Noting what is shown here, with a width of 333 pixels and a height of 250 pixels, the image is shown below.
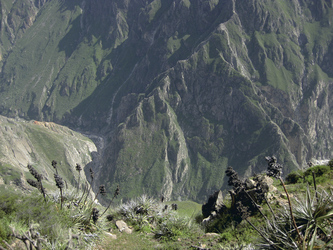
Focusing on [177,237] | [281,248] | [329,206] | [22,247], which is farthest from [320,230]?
[22,247]

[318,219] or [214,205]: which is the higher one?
[318,219]

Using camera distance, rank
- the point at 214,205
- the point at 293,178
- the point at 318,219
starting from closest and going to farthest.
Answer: the point at 318,219 < the point at 214,205 < the point at 293,178

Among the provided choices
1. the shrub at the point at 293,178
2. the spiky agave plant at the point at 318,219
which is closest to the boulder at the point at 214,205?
the shrub at the point at 293,178

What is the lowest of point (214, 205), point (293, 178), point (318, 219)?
point (214, 205)

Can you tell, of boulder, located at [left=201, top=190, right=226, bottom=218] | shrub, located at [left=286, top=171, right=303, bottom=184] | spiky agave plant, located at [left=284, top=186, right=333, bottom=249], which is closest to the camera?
spiky agave plant, located at [left=284, top=186, right=333, bottom=249]

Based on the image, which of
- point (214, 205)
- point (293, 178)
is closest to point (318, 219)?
point (214, 205)

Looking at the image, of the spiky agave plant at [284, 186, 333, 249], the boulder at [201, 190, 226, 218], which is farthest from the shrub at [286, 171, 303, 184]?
the spiky agave plant at [284, 186, 333, 249]

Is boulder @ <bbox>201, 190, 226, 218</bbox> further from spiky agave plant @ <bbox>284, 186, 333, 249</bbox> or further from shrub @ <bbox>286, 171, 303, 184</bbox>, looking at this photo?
spiky agave plant @ <bbox>284, 186, 333, 249</bbox>

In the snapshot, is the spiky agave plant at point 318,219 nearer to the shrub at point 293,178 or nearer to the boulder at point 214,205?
the boulder at point 214,205

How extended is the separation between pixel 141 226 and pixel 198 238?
16.3 ft

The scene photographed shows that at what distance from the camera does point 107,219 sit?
22.7 meters

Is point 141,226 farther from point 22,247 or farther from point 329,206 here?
point 329,206

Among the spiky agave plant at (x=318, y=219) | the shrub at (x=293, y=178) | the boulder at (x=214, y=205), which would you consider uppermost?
the spiky agave plant at (x=318, y=219)

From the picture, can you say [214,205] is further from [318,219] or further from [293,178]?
[318,219]
